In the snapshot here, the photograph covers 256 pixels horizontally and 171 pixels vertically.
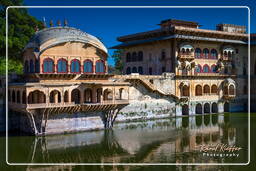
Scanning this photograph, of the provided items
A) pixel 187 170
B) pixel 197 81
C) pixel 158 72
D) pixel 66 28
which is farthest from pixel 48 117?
pixel 197 81

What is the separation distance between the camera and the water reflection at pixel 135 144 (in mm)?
25569

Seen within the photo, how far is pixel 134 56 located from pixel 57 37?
21677mm

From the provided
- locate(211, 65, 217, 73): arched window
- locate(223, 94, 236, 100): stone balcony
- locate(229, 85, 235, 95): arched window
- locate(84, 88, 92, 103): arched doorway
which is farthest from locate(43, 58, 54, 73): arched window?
locate(229, 85, 235, 95): arched window

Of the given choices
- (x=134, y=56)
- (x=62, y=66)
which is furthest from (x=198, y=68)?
(x=62, y=66)

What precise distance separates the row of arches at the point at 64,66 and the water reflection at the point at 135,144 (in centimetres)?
701

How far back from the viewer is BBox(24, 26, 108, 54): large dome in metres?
34.4

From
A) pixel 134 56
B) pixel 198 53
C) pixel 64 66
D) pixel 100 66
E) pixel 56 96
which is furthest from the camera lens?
pixel 134 56

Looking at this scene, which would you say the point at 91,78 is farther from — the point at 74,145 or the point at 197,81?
the point at 197,81

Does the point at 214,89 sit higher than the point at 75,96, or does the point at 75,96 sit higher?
the point at 214,89

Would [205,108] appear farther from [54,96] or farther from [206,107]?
[54,96]

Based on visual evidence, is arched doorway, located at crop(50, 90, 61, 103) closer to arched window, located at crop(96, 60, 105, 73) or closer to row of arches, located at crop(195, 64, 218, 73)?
arched window, located at crop(96, 60, 105, 73)

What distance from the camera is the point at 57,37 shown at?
3475 cm

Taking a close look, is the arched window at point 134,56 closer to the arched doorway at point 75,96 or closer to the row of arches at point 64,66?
the row of arches at point 64,66

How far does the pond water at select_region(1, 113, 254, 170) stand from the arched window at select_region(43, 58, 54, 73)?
6.98 meters
